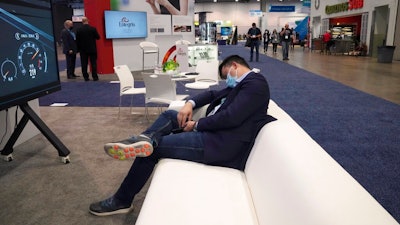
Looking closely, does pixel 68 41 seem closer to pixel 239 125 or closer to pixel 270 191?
pixel 239 125

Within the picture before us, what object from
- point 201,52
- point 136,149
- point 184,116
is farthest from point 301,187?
point 201,52

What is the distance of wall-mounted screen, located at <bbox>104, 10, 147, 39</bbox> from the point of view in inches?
404

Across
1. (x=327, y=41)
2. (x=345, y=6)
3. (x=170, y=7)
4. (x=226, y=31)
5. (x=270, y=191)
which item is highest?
(x=345, y=6)

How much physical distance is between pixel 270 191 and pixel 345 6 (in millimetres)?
19704

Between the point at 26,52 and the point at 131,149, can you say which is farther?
the point at 26,52

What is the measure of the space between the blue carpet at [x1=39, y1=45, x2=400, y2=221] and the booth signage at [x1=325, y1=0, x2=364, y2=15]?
10028 mm

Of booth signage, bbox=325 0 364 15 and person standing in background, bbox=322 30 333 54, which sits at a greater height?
booth signage, bbox=325 0 364 15

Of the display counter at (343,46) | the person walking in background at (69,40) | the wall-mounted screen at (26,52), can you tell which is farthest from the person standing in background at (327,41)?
the wall-mounted screen at (26,52)

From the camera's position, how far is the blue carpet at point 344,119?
3227 mm

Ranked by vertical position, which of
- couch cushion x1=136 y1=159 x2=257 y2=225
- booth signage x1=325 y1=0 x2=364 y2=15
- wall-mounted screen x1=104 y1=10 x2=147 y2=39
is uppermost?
booth signage x1=325 y1=0 x2=364 y2=15

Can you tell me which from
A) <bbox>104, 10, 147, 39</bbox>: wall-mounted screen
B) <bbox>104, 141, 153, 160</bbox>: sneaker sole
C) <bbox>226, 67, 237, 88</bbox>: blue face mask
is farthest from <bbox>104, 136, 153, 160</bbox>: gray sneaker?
<bbox>104, 10, 147, 39</bbox>: wall-mounted screen

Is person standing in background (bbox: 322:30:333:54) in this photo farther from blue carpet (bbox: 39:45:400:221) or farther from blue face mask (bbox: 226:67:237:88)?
blue face mask (bbox: 226:67:237:88)

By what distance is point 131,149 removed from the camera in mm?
2191

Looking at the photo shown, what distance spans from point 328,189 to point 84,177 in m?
2.53
